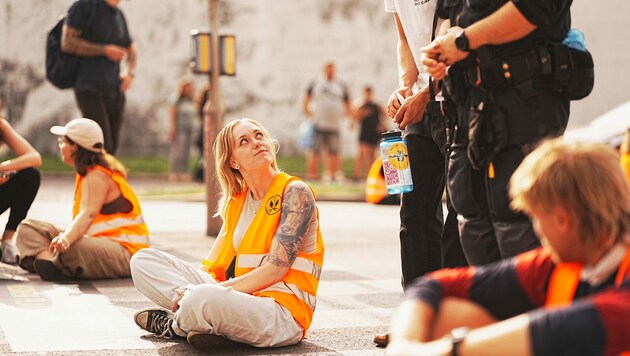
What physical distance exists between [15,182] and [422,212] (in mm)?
4435

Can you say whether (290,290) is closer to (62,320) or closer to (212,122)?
(62,320)

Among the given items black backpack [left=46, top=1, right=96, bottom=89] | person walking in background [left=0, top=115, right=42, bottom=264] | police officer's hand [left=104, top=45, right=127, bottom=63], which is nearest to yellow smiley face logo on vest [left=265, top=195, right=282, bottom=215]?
person walking in background [left=0, top=115, right=42, bottom=264]

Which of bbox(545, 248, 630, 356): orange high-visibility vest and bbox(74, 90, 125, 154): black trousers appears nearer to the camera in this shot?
bbox(545, 248, 630, 356): orange high-visibility vest

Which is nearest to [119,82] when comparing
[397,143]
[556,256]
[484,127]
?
[397,143]

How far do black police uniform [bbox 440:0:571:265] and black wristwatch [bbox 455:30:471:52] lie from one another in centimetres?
5

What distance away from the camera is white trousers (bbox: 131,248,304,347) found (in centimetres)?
510

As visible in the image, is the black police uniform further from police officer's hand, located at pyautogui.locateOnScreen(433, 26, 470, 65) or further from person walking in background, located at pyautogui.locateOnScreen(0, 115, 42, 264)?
person walking in background, located at pyautogui.locateOnScreen(0, 115, 42, 264)

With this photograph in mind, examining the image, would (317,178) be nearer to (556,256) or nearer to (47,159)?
(47,159)

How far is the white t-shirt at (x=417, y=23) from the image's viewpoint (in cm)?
518

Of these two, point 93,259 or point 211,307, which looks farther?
point 93,259

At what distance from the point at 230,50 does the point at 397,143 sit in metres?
6.12

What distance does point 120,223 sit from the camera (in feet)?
25.6

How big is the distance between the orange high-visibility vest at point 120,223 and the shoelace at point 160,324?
226cm

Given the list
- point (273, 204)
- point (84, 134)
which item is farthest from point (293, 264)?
point (84, 134)
